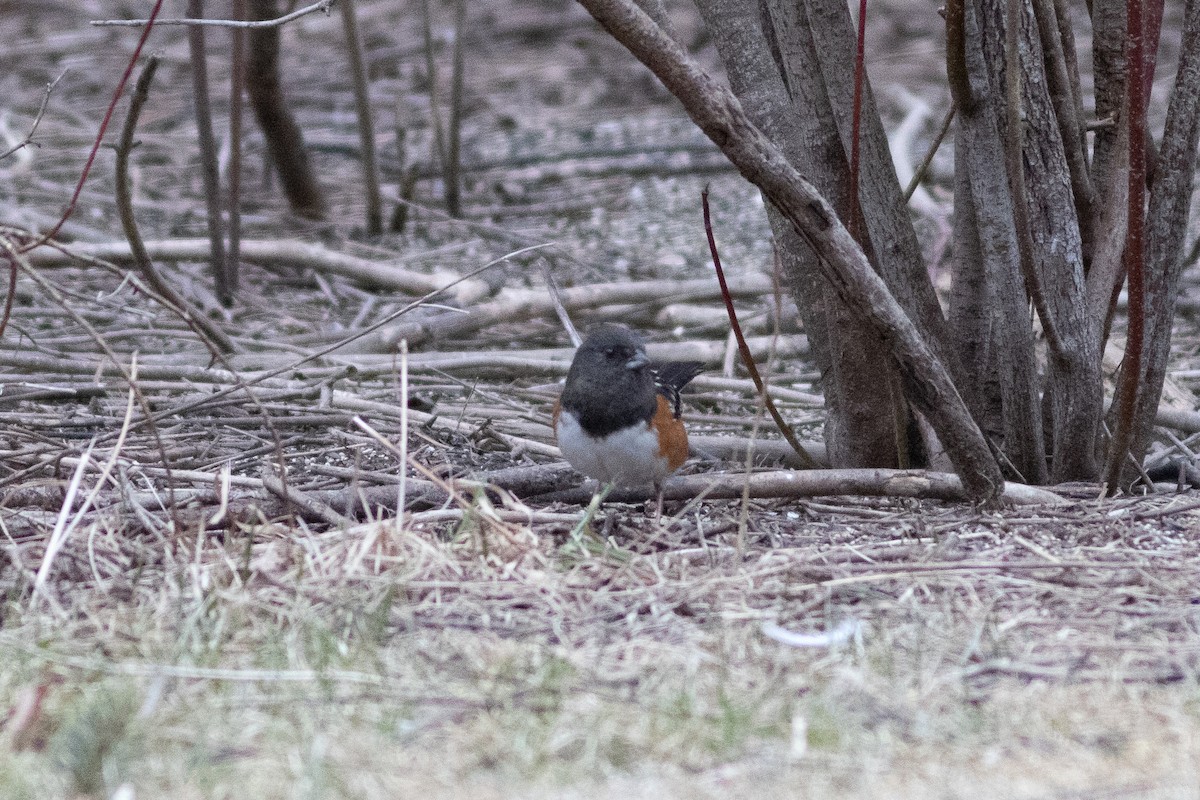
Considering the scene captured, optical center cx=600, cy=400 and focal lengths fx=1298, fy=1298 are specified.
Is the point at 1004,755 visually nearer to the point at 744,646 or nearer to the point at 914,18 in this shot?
the point at 744,646

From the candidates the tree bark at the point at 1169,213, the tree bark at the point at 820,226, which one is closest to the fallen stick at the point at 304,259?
the tree bark at the point at 820,226

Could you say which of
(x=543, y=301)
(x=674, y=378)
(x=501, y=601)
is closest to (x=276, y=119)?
(x=543, y=301)

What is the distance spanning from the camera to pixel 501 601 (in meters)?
2.80

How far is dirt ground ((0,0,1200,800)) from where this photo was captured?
2078mm

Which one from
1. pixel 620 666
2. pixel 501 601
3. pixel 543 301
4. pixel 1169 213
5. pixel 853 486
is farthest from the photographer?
pixel 543 301

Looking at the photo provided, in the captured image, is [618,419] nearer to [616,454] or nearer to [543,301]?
[616,454]

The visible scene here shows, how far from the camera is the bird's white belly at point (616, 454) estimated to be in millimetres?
3445

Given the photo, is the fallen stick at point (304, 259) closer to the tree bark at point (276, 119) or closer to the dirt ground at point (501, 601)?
the dirt ground at point (501, 601)

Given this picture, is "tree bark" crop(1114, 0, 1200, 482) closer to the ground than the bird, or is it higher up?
higher up

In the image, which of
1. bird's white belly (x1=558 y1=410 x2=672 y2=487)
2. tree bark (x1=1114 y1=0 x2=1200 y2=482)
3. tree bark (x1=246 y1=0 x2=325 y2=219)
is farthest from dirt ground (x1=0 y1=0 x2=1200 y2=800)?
tree bark (x1=246 y1=0 x2=325 y2=219)

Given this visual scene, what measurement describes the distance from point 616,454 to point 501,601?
2.43ft

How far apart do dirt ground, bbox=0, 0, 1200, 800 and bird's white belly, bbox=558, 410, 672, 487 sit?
0.41 feet

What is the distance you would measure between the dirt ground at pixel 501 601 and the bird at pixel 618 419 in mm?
139

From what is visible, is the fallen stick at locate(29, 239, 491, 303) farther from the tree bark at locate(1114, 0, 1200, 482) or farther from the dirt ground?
the tree bark at locate(1114, 0, 1200, 482)
